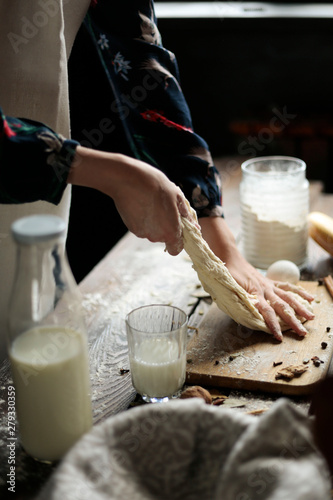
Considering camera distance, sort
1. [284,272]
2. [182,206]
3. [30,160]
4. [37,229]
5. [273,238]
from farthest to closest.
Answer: [273,238] → [284,272] → [182,206] → [30,160] → [37,229]

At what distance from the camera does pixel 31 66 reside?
1.26 metres

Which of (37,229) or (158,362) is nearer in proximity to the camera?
(37,229)

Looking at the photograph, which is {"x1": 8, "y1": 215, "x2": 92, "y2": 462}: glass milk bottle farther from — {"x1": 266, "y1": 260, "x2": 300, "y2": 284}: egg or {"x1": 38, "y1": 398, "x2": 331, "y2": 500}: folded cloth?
{"x1": 266, "y1": 260, "x2": 300, "y2": 284}: egg

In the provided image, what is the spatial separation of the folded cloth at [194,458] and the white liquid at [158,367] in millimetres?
245

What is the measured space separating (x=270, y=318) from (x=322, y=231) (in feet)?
1.72

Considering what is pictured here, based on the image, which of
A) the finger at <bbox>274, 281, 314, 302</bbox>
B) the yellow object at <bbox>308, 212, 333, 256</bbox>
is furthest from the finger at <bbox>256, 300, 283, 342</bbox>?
the yellow object at <bbox>308, 212, 333, 256</bbox>

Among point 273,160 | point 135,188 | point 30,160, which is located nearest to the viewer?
point 30,160

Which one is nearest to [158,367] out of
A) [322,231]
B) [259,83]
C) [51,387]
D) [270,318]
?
[51,387]

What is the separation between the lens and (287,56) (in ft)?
9.71

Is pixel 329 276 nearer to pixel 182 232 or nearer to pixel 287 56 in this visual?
pixel 182 232

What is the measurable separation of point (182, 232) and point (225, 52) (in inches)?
84.8

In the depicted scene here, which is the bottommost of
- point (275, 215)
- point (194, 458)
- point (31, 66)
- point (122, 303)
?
point (122, 303)

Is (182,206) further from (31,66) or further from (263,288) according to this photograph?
(31,66)

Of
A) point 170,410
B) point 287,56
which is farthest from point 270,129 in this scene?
point 170,410
